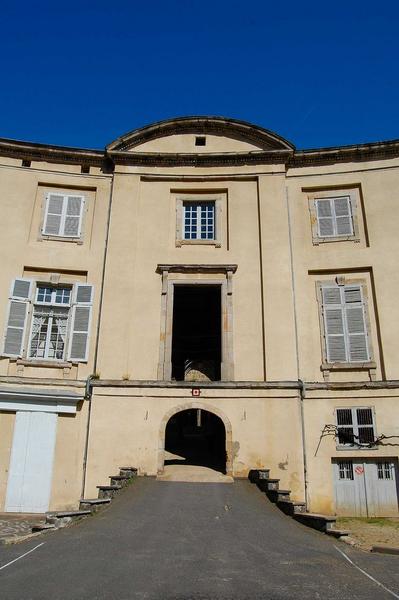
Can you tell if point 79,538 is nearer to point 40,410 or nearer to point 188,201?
point 40,410

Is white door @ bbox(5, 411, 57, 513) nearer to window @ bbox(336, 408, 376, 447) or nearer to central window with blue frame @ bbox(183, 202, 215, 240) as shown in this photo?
central window with blue frame @ bbox(183, 202, 215, 240)

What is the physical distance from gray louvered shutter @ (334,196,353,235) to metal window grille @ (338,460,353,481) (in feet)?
22.3

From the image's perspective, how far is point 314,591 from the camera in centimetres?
542

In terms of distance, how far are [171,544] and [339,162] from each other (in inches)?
503

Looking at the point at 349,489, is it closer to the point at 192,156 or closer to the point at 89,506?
the point at 89,506

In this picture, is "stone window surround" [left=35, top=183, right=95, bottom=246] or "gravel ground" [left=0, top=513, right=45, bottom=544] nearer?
"gravel ground" [left=0, top=513, right=45, bottom=544]

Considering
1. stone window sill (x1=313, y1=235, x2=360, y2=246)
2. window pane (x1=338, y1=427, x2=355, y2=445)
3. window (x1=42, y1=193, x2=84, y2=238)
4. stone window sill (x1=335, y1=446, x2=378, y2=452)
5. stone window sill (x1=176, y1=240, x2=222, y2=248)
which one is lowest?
stone window sill (x1=335, y1=446, x2=378, y2=452)

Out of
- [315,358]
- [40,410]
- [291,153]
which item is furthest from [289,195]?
[40,410]

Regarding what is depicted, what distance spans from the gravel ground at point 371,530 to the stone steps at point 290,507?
1.58 ft

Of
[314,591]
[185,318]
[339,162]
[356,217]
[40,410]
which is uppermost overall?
[339,162]

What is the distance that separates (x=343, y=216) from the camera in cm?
1526

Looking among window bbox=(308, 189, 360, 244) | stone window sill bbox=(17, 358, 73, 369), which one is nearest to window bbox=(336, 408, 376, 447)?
window bbox=(308, 189, 360, 244)

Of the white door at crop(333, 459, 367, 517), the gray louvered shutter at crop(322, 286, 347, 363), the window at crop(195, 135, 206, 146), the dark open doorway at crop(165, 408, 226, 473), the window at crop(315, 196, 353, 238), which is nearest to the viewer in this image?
the white door at crop(333, 459, 367, 517)

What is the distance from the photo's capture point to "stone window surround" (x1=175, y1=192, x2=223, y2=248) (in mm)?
15055
